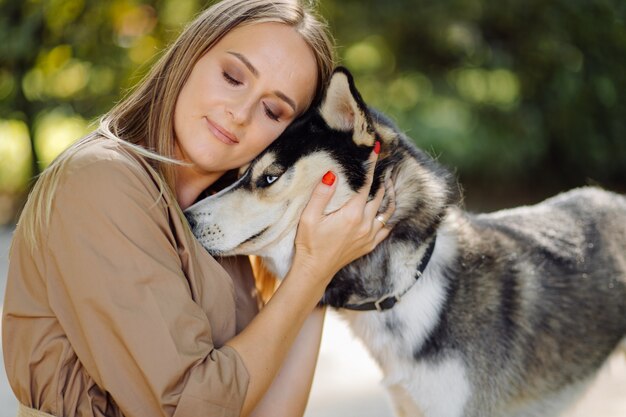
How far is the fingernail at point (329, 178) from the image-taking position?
220cm

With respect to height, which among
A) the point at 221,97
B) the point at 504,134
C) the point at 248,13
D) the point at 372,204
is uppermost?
the point at 248,13

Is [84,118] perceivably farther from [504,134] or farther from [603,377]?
[603,377]

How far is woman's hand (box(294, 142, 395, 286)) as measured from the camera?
213 cm

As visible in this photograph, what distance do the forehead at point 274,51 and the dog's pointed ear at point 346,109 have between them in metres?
0.12

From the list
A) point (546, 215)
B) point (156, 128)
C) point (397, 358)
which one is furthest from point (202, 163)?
point (546, 215)

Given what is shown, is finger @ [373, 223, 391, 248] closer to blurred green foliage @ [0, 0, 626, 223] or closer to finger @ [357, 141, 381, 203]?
finger @ [357, 141, 381, 203]

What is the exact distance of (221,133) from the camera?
2.14 m

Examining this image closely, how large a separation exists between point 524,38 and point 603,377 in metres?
6.14

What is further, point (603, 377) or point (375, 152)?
point (603, 377)

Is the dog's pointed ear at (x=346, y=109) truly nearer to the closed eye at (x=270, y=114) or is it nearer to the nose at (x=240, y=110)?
the closed eye at (x=270, y=114)

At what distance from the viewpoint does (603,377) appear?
2867 mm

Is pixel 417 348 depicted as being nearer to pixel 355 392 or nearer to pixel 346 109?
pixel 346 109

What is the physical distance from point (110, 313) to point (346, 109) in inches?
37.6

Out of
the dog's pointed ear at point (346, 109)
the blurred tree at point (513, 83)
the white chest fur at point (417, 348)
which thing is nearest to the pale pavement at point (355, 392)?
the white chest fur at point (417, 348)
